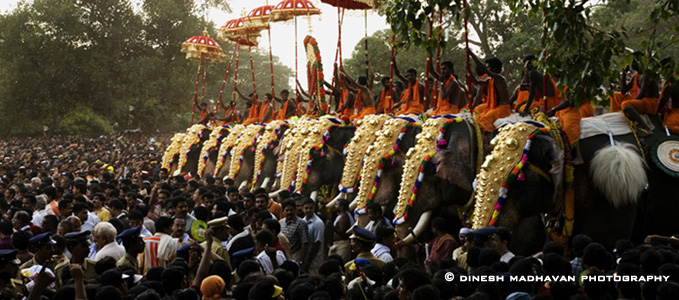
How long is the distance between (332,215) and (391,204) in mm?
1953

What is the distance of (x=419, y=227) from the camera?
8.66m

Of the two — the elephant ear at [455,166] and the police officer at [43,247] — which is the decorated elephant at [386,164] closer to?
the elephant ear at [455,166]

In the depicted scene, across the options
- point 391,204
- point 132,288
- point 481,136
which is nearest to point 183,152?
point 391,204

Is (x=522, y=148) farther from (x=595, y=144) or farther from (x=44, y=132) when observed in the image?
(x=44, y=132)

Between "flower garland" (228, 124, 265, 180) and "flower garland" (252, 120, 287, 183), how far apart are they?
2.29 feet

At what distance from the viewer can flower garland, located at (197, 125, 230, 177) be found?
696 inches

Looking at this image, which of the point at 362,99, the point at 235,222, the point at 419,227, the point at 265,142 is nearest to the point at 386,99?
the point at 362,99

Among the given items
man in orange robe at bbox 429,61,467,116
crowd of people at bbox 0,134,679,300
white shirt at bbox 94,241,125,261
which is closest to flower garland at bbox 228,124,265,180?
crowd of people at bbox 0,134,679,300

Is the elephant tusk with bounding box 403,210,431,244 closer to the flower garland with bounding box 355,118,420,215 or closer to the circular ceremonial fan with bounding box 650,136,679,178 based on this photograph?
the flower garland with bounding box 355,118,420,215

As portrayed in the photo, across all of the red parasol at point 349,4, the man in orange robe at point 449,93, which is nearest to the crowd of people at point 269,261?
the man in orange robe at point 449,93

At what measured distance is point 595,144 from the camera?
851cm

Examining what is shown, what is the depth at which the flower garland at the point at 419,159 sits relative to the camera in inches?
345

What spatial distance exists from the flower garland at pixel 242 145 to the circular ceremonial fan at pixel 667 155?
909cm

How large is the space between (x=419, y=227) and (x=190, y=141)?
11.5 m
